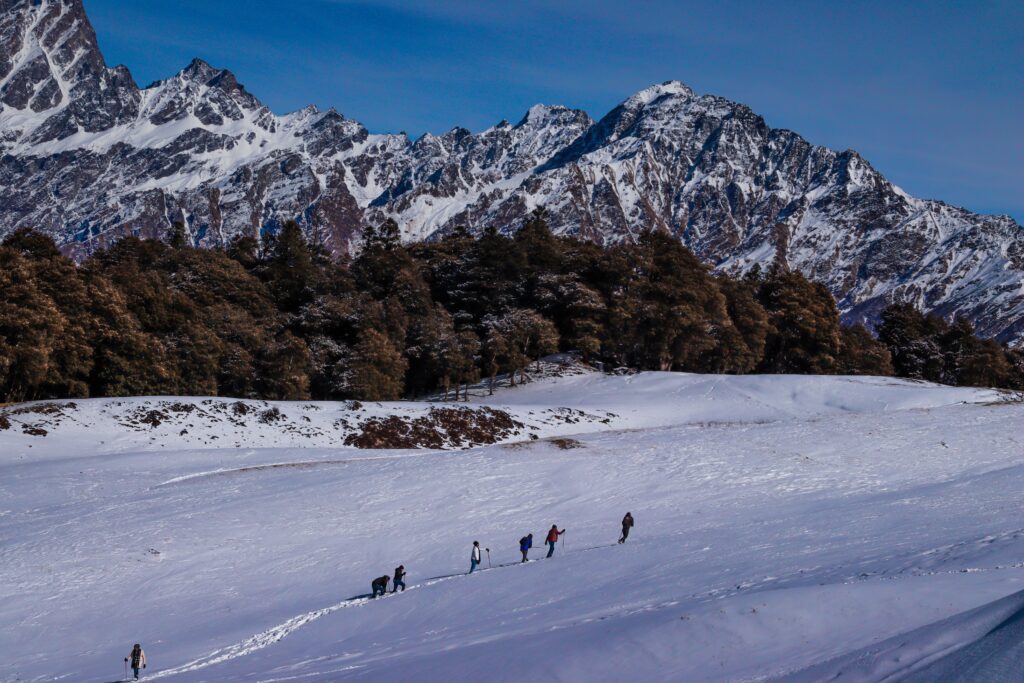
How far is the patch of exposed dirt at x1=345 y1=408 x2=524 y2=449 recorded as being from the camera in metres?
47.3

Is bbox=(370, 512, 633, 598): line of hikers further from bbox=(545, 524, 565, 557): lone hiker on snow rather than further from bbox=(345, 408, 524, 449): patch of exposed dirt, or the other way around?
bbox=(345, 408, 524, 449): patch of exposed dirt

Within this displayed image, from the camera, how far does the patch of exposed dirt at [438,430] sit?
47.3 meters

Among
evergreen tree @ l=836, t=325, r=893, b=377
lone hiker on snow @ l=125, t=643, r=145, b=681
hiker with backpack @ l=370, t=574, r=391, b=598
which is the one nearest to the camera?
lone hiker on snow @ l=125, t=643, r=145, b=681

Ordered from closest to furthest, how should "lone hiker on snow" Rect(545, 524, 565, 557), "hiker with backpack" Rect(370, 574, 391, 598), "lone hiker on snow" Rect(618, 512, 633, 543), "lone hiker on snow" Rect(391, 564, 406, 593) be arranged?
"hiker with backpack" Rect(370, 574, 391, 598) → "lone hiker on snow" Rect(391, 564, 406, 593) → "lone hiker on snow" Rect(545, 524, 565, 557) → "lone hiker on snow" Rect(618, 512, 633, 543)

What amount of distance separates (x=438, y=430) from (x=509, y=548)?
2200 centimetres

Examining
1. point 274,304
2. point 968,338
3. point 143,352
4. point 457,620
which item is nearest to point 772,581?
point 457,620

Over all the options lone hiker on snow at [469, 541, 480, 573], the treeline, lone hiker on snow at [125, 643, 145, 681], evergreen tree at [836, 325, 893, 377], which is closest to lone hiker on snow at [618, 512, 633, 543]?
lone hiker on snow at [469, 541, 480, 573]

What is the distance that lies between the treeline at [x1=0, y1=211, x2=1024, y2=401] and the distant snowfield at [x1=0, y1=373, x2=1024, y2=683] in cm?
646

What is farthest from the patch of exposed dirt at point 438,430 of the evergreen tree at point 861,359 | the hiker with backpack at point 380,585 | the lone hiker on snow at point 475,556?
the evergreen tree at point 861,359

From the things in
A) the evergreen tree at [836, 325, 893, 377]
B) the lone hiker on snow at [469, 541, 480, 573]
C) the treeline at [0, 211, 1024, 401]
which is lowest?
the lone hiker on snow at [469, 541, 480, 573]

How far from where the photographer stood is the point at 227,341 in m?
58.1

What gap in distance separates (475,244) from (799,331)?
31.3 metres

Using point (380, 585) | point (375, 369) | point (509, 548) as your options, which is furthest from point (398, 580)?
point (375, 369)

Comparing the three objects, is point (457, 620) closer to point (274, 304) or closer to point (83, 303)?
point (83, 303)
